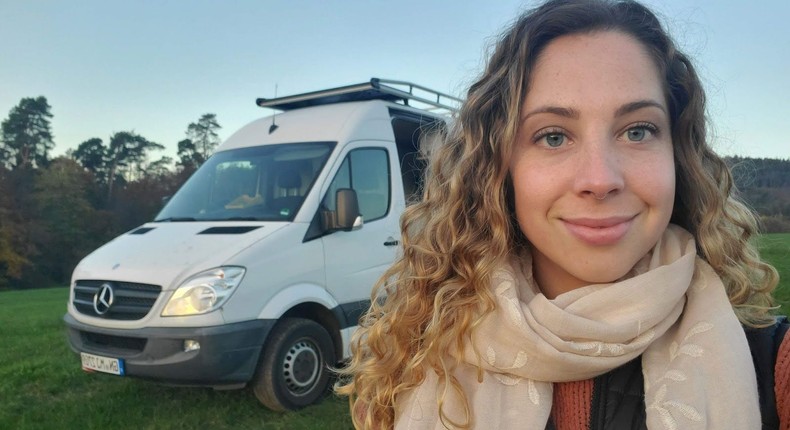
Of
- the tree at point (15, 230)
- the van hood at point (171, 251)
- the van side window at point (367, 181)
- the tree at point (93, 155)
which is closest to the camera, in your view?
the van hood at point (171, 251)

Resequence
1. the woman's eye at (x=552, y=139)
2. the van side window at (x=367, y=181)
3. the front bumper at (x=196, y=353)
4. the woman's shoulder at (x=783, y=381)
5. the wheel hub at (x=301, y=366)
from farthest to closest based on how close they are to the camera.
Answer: the van side window at (x=367, y=181) < the wheel hub at (x=301, y=366) < the front bumper at (x=196, y=353) < the woman's eye at (x=552, y=139) < the woman's shoulder at (x=783, y=381)

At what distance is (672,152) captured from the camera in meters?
1.46

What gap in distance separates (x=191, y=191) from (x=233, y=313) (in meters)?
1.85

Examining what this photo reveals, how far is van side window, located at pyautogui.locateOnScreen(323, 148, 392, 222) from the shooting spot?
517cm

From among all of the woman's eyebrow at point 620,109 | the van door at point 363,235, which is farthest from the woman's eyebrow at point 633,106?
the van door at point 363,235

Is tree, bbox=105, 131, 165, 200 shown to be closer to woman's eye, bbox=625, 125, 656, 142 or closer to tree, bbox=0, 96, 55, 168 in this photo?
tree, bbox=0, 96, 55, 168

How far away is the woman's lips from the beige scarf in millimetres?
115

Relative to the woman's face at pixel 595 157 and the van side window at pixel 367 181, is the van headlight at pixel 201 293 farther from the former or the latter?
the woman's face at pixel 595 157

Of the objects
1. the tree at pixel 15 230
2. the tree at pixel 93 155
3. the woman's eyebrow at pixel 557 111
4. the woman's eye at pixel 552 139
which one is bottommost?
the tree at pixel 15 230

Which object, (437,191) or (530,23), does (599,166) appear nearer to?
(530,23)

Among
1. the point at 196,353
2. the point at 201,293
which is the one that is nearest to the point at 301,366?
the point at 196,353

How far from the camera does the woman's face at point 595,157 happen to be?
53.7 inches

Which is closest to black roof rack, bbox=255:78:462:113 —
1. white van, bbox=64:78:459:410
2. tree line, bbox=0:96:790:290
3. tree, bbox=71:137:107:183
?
white van, bbox=64:78:459:410

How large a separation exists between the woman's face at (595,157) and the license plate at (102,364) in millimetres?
3891
